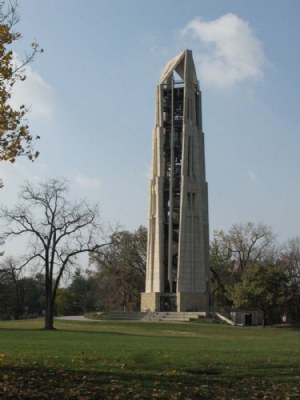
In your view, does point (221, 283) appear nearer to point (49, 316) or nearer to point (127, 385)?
point (49, 316)

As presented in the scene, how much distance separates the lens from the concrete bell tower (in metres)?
62.2

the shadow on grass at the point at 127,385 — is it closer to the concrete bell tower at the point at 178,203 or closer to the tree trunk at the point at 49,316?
the tree trunk at the point at 49,316

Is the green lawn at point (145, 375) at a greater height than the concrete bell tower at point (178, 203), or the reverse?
the concrete bell tower at point (178, 203)

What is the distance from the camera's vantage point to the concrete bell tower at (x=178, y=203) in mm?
62156

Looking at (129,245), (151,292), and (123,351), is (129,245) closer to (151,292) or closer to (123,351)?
(151,292)

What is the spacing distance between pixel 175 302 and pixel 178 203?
36.9 feet

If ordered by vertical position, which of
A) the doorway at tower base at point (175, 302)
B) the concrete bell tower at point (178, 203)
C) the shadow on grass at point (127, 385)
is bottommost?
the shadow on grass at point (127, 385)

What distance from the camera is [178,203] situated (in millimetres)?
65188

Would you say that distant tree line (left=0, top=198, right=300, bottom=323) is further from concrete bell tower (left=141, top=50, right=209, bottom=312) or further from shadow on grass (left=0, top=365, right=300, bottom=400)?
shadow on grass (left=0, top=365, right=300, bottom=400)

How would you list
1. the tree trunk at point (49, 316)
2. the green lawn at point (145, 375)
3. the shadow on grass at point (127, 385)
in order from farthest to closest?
the tree trunk at point (49, 316)
the green lawn at point (145, 375)
the shadow on grass at point (127, 385)

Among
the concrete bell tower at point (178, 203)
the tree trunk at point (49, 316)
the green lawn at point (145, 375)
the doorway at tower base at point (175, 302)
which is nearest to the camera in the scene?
the green lawn at point (145, 375)

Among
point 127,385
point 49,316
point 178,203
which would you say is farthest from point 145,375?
point 178,203

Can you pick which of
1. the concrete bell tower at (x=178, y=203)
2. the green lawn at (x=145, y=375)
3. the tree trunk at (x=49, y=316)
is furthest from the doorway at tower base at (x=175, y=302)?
the green lawn at (x=145, y=375)

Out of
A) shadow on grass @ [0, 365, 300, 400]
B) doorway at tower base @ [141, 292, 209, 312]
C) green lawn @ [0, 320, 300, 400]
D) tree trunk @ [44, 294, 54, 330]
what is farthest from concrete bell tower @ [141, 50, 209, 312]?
shadow on grass @ [0, 365, 300, 400]
